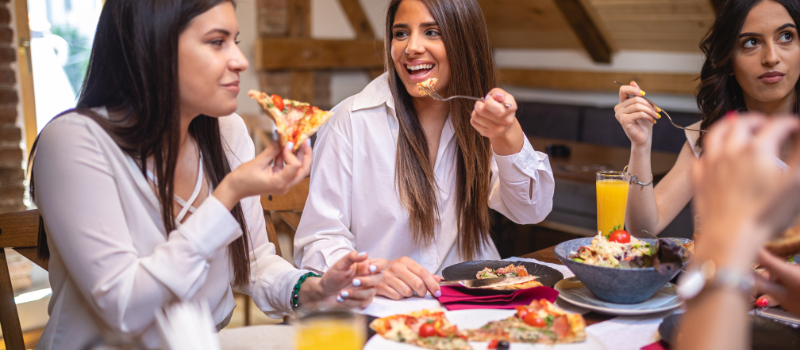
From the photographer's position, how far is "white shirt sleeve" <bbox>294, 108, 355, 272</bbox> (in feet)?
5.29

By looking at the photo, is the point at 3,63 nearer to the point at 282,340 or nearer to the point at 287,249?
the point at 287,249

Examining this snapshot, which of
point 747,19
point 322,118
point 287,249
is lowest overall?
point 287,249

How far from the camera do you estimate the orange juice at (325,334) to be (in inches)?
32.3

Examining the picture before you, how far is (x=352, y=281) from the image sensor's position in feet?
3.94

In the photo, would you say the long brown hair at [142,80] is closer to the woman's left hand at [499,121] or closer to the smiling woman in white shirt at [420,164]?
the smiling woman in white shirt at [420,164]

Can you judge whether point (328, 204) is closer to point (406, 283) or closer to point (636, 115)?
point (406, 283)

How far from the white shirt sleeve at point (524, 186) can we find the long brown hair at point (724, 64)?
1.95 ft

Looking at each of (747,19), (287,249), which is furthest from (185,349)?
(287,249)

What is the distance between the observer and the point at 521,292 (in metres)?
1.19

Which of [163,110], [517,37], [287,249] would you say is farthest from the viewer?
[517,37]

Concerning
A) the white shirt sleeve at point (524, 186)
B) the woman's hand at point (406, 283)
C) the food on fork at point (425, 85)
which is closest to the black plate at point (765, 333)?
the woman's hand at point (406, 283)

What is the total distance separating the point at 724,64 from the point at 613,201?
67 centimetres

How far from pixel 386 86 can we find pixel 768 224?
134cm

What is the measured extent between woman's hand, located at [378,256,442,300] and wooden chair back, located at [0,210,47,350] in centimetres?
83
